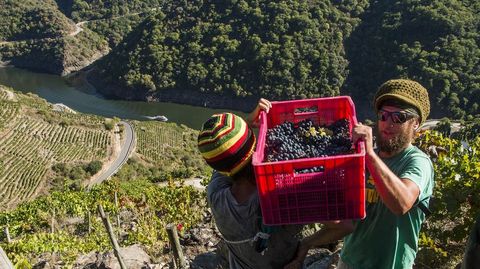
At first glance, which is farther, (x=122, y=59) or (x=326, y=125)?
(x=122, y=59)

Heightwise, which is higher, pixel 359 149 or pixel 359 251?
pixel 359 149

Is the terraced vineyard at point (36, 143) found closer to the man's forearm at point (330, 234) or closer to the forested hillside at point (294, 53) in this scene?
the forested hillside at point (294, 53)

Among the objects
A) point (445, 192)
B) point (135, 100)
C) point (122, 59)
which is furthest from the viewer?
point (122, 59)

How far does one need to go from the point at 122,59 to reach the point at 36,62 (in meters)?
17.5

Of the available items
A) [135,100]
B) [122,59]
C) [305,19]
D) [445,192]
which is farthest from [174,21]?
[445,192]

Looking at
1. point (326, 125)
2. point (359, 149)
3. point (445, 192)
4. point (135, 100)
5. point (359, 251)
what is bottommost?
point (135, 100)

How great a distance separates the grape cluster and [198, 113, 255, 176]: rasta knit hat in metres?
0.15

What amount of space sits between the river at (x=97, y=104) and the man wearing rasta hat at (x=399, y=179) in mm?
48117

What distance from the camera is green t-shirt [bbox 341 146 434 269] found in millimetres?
2186

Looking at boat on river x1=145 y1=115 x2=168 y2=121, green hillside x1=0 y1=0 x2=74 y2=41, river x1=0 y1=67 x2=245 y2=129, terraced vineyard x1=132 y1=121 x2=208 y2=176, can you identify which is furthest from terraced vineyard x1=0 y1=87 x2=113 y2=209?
green hillside x1=0 y1=0 x2=74 y2=41

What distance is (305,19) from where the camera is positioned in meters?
58.8

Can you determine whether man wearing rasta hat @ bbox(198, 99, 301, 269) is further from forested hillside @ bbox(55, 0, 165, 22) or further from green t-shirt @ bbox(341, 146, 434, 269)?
forested hillside @ bbox(55, 0, 165, 22)

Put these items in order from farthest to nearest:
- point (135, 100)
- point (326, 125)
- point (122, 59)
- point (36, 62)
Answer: point (36, 62) < point (122, 59) < point (135, 100) < point (326, 125)

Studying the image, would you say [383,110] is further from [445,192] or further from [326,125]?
[445,192]
